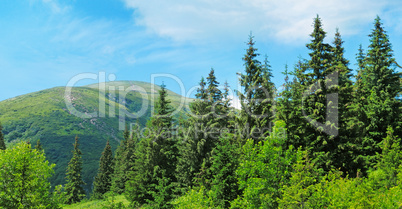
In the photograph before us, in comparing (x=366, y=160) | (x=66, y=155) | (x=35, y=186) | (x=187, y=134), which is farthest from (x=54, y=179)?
(x=366, y=160)

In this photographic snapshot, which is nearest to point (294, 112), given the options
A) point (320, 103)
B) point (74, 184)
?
→ point (320, 103)

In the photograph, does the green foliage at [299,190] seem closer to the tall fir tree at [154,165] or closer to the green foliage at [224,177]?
the green foliage at [224,177]

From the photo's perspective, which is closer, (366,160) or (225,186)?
(225,186)

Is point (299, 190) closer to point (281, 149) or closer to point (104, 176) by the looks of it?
point (281, 149)

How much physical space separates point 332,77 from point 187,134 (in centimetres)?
1895

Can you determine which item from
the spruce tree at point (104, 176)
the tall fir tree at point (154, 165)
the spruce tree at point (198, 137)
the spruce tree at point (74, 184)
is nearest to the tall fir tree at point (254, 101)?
the spruce tree at point (198, 137)

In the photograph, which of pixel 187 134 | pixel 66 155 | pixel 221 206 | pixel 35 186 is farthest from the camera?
pixel 66 155

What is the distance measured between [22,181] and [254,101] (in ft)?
73.5

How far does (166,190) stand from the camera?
32469mm

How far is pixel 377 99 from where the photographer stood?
97.7ft

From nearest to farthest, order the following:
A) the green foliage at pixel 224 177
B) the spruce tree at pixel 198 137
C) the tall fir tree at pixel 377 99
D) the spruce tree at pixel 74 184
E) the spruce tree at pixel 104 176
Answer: the green foliage at pixel 224 177, the tall fir tree at pixel 377 99, the spruce tree at pixel 198 137, the spruce tree at pixel 74 184, the spruce tree at pixel 104 176

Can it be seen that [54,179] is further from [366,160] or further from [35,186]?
[366,160]

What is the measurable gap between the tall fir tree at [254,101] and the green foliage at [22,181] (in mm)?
19259

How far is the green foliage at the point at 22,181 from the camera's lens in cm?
1814
